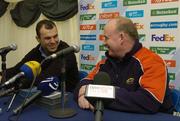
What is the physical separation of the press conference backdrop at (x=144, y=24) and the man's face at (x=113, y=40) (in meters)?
0.99

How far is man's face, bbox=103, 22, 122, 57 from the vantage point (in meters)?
2.12

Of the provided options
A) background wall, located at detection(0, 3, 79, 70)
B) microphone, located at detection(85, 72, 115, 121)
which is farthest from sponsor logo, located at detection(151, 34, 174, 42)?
background wall, located at detection(0, 3, 79, 70)

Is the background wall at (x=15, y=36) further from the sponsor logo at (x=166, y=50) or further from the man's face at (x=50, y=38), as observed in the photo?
the sponsor logo at (x=166, y=50)

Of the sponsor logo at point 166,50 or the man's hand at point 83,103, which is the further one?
the sponsor logo at point 166,50

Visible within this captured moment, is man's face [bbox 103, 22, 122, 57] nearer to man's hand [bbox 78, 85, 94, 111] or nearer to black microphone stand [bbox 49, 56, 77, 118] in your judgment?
man's hand [bbox 78, 85, 94, 111]

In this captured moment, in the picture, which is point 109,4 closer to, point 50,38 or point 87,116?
point 50,38

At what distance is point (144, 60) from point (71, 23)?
2.32 metres

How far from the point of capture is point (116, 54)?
2.17m

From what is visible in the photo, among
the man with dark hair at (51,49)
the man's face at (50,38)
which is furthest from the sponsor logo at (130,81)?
the man's face at (50,38)

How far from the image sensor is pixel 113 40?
7.00 ft

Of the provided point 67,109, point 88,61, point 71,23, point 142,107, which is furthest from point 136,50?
point 71,23

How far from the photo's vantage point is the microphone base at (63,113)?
1.67 meters

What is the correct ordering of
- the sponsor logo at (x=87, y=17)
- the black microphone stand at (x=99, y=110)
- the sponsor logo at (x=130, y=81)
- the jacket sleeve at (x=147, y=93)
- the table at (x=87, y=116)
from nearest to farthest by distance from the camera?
1. the black microphone stand at (x=99, y=110)
2. the table at (x=87, y=116)
3. the jacket sleeve at (x=147, y=93)
4. the sponsor logo at (x=130, y=81)
5. the sponsor logo at (x=87, y=17)

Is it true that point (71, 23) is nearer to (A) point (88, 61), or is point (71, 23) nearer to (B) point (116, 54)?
(A) point (88, 61)
